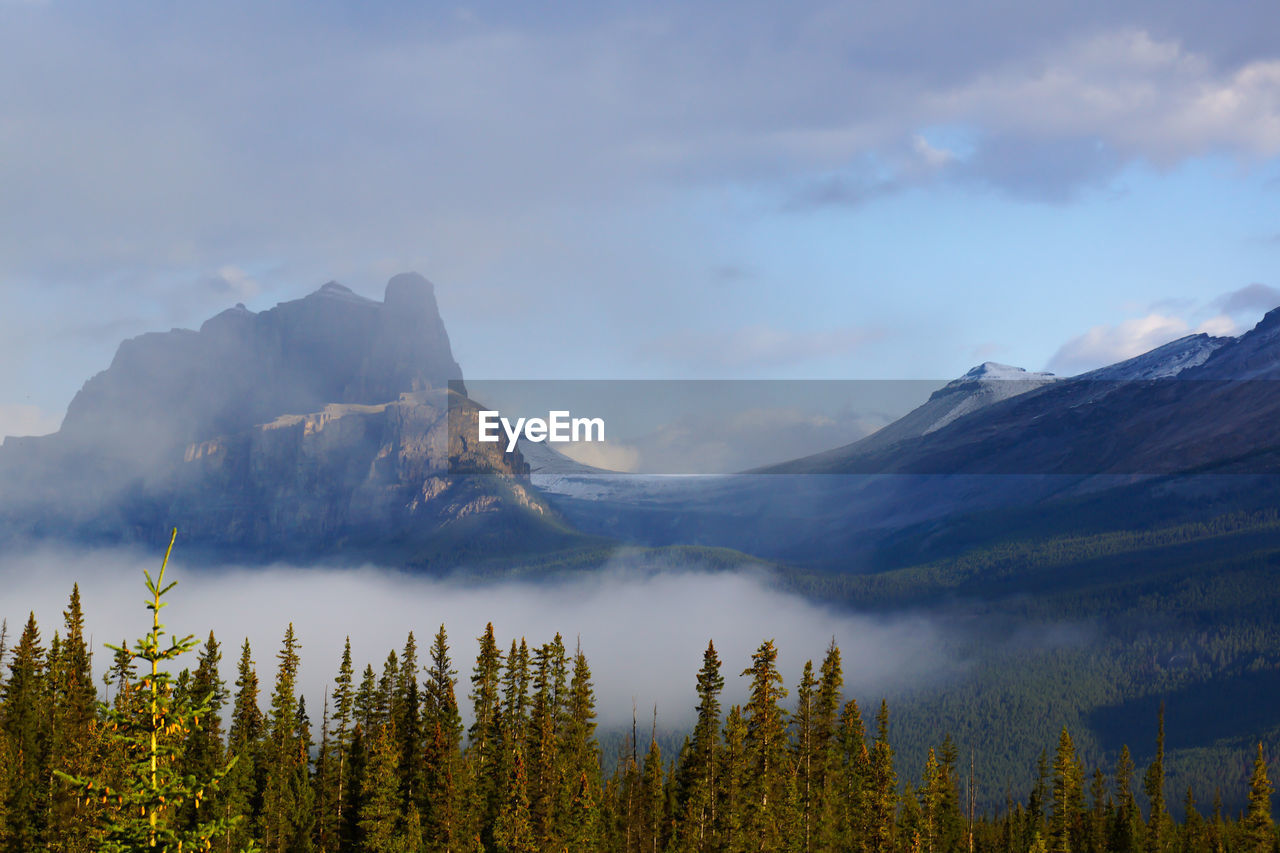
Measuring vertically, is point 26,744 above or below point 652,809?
above

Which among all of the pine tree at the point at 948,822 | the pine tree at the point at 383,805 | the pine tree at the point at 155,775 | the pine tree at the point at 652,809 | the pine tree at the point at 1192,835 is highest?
the pine tree at the point at 155,775

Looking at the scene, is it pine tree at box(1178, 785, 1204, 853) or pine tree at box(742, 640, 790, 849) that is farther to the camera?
pine tree at box(1178, 785, 1204, 853)

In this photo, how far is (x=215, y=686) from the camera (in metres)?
110

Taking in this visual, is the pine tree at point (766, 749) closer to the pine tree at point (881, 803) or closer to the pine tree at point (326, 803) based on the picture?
the pine tree at point (881, 803)

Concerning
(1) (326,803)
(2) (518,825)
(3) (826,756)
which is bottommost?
(1) (326,803)

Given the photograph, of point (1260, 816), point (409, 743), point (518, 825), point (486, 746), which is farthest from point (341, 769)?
point (1260, 816)

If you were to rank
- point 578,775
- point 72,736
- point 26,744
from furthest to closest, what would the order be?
1. point 26,744
2. point 578,775
3. point 72,736

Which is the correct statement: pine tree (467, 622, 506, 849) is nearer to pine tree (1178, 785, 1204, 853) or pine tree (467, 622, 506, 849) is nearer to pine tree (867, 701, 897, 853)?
pine tree (867, 701, 897, 853)

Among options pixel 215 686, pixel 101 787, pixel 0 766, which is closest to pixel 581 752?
pixel 215 686

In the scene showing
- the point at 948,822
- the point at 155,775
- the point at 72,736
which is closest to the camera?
the point at 155,775

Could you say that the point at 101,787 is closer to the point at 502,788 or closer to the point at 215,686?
the point at 502,788

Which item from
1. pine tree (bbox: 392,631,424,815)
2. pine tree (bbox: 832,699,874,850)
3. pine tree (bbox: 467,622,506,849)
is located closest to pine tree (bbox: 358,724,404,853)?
pine tree (bbox: 392,631,424,815)

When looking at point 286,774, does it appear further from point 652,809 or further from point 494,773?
point 652,809

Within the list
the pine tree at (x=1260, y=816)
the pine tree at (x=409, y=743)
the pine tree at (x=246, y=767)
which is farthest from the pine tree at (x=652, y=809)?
the pine tree at (x=1260, y=816)
